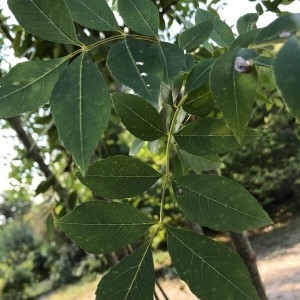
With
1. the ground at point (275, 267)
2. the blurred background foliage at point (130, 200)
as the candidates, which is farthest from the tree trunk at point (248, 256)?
the ground at point (275, 267)

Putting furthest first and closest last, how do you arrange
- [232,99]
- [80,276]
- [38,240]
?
[38,240]
[80,276]
[232,99]

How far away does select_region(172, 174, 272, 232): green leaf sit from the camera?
31 cm

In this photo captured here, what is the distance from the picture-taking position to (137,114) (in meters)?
0.36

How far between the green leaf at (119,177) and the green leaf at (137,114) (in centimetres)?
3

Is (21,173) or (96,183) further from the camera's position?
(21,173)

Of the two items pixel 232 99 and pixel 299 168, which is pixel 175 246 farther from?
pixel 299 168

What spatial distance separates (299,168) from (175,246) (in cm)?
718

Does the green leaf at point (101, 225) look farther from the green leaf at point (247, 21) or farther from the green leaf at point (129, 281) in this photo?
the green leaf at point (247, 21)

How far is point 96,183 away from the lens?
353 mm

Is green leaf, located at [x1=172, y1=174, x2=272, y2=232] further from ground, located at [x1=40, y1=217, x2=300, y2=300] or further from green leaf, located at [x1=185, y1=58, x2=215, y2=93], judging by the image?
ground, located at [x1=40, y1=217, x2=300, y2=300]

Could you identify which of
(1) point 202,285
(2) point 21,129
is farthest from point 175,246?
(2) point 21,129

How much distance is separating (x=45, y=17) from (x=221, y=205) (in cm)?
18

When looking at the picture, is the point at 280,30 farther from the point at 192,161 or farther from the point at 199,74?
the point at 192,161

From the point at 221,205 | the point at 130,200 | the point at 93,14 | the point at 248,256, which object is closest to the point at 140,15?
the point at 93,14
